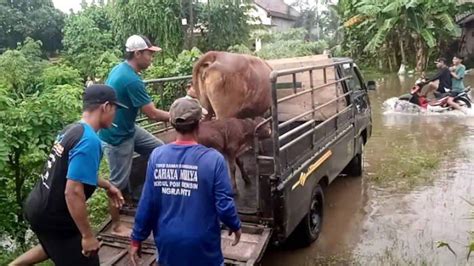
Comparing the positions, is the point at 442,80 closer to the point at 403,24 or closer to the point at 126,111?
the point at 403,24

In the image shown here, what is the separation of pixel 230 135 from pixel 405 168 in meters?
4.27

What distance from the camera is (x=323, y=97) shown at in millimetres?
6008

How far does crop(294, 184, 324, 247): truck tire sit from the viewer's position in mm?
4793

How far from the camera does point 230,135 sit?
4.34 m

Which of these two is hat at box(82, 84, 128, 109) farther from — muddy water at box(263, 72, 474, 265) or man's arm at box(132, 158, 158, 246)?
muddy water at box(263, 72, 474, 265)

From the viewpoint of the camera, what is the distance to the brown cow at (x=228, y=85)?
479cm

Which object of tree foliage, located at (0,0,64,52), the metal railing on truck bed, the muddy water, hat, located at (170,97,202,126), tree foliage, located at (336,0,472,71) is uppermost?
tree foliage, located at (0,0,64,52)

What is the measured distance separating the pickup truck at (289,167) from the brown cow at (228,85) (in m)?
0.33

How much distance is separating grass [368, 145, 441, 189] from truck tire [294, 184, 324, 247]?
2164 millimetres

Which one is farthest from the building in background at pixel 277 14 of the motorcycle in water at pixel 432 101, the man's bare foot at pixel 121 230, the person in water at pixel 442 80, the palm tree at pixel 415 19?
the man's bare foot at pixel 121 230

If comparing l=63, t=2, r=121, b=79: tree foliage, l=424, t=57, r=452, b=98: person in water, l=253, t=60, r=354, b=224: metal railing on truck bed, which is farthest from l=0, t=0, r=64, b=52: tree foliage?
l=253, t=60, r=354, b=224: metal railing on truck bed

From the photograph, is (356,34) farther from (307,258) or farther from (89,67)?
(307,258)

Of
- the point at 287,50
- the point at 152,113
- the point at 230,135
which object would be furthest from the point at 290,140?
the point at 287,50

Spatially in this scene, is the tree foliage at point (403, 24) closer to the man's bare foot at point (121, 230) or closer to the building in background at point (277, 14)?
the building in background at point (277, 14)
